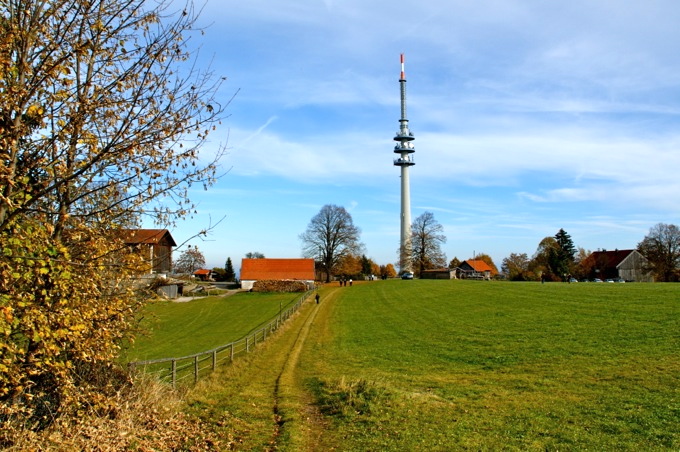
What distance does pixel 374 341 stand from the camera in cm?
2764

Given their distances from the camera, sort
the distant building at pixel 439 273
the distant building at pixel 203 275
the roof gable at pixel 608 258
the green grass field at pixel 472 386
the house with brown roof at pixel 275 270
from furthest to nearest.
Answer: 1. the roof gable at pixel 608 258
2. the distant building at pixel 439 273
3. the house with brown roof at pixel 275 270
4. the distant building at pixel 203 275
5. the green grass field at pixel 472 386

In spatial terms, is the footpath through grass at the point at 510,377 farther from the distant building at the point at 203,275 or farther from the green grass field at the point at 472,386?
the distant building at the point at 203,275

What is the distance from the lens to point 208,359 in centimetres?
2312

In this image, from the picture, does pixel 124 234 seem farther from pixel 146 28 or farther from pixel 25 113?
pixel 146 28

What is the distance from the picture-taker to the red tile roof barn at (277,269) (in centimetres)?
8662

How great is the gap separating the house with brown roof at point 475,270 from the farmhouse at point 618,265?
837 inches

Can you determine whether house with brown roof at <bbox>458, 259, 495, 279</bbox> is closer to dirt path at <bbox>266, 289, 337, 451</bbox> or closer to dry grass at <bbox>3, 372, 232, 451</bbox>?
dirt path at <bbox>266, 289, 337, 451</bbox>

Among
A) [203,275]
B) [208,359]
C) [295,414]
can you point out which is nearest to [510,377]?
[295,414]

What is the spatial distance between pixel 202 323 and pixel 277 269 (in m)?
44.2

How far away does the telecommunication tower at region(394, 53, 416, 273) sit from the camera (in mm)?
99625

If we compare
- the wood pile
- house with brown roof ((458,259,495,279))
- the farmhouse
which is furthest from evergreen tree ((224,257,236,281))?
the farmhouse

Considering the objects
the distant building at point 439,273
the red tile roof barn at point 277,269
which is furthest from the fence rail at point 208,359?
the distant building at point 439,273

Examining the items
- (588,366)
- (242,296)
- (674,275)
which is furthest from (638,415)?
(674,275)

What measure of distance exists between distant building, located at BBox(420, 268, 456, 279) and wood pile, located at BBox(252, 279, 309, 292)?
30.0 meters
